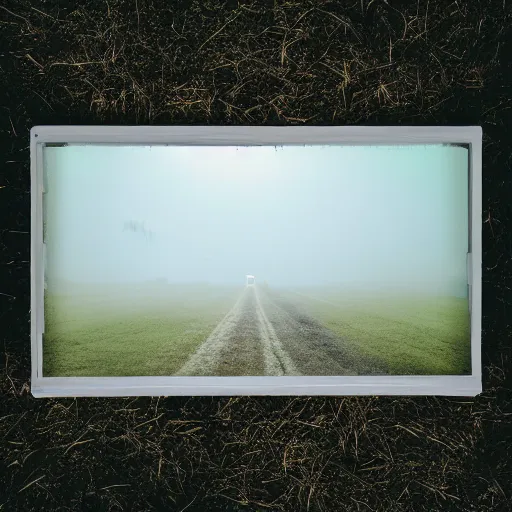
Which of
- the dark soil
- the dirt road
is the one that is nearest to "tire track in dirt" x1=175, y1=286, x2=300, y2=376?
the dirt road

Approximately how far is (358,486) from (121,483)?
3.46 feet

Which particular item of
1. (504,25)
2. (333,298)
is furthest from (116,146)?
(504,25)

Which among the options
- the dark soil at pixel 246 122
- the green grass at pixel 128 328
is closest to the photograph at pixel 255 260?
the green grass at pixel 128 328

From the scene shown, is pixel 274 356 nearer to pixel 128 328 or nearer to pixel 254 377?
pixel 254 377

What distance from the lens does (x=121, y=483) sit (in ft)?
5.22

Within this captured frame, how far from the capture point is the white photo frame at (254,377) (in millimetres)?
1578

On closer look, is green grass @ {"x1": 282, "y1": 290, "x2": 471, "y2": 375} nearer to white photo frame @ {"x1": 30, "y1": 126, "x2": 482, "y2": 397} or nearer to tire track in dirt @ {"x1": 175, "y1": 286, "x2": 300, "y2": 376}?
white photo frame @ {"x1": 30, "y1": 126, "x2": 482, "y2": 397}

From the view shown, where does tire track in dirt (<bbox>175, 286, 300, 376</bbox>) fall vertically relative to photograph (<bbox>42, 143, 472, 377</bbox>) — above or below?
below

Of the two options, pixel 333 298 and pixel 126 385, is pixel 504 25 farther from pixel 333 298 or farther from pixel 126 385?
pixel 126 385

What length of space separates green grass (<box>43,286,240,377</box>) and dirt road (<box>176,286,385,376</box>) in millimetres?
68

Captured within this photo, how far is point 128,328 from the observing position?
163 centimetres

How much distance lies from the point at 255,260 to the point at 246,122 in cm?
62

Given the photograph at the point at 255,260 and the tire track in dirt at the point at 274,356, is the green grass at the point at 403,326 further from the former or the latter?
the tire track in dirt at the point at 274,356

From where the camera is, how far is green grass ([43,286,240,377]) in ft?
5.34
